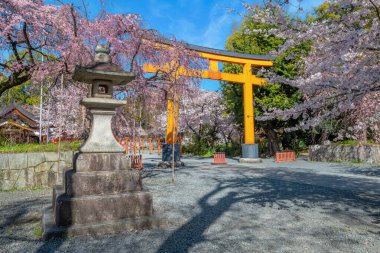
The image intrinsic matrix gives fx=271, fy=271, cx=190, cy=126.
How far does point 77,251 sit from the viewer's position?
314 cm

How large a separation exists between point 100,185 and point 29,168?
464cm

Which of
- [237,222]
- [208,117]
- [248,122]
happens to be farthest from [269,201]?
[208,117]

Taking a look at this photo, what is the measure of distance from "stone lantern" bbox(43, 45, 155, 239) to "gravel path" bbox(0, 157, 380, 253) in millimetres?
228

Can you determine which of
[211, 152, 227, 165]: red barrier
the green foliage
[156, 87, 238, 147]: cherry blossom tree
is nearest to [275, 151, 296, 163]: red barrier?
the green foliage

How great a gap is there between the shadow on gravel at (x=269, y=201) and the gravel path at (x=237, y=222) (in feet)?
0.04

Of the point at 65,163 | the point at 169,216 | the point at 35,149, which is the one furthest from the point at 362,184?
the point at 35,149

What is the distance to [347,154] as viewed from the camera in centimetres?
1473

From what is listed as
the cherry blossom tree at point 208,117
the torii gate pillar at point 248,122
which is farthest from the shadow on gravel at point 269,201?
the cherry blossom tree at point 208,117

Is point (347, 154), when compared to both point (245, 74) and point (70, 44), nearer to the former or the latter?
point (245, 74)

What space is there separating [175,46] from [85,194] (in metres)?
6.27

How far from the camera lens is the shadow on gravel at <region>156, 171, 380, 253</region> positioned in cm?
371

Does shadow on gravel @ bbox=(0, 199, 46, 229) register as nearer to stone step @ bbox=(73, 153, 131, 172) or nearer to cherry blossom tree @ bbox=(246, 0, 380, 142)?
stone step @ bbox=(73, 153, 131, 172)

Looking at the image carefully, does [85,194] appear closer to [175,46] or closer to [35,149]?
[35,149]

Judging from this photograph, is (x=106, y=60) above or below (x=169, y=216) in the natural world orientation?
above
